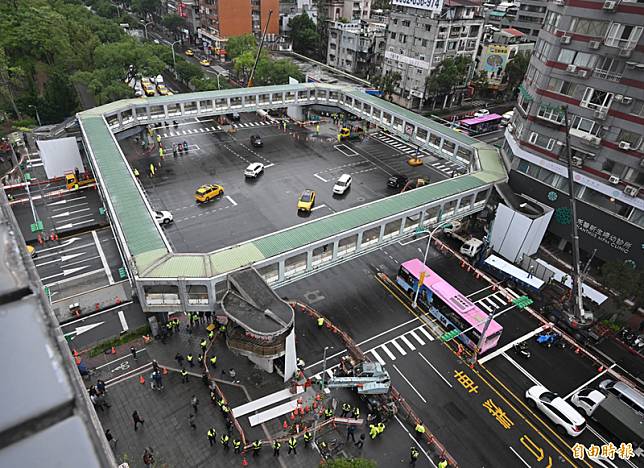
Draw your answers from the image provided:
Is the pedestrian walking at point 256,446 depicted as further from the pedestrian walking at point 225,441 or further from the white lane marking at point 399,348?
the white lane marking at point 399,348

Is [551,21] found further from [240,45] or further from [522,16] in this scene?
[522,16]

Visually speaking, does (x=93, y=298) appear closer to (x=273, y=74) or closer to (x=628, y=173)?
(x=628, y=173)

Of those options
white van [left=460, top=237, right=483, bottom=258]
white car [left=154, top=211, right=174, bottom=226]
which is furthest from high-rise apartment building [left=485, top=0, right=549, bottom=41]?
white car [left=154, top=211, right=174, bottom=226]

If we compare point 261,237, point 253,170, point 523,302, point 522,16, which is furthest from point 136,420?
point 522,16

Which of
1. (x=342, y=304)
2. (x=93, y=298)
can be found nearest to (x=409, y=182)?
(x=342, y=304)

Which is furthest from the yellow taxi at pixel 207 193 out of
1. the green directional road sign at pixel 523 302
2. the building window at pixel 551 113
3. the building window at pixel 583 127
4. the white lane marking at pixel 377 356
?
the building window at pixel 583 127

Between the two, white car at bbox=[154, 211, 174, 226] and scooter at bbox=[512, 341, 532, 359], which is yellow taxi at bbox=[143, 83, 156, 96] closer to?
white car at bbox=[154, 211, 174, 226]

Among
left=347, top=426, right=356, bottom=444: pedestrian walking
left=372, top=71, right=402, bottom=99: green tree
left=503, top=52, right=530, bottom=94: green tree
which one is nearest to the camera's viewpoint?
left=347, top=426, right=356, bottom=444: pedestrian walking

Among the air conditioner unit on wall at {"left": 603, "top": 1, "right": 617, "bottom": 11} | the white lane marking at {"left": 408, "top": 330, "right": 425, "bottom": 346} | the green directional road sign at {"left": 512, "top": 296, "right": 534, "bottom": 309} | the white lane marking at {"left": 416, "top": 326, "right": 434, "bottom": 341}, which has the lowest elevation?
the white lane marking at {"left": 408, "top": 330, "right": 425, "bottom": 346}
